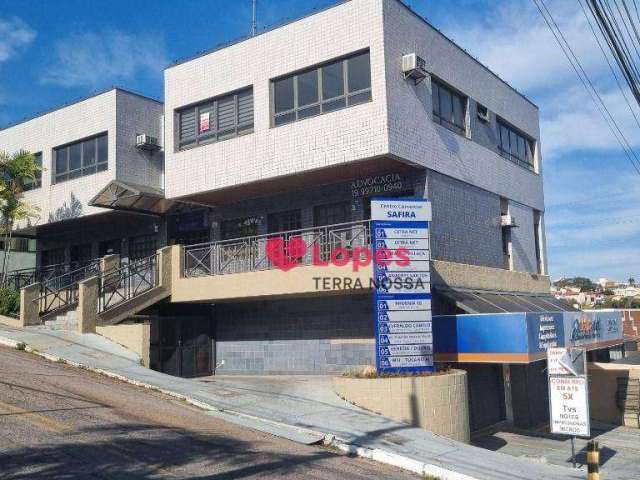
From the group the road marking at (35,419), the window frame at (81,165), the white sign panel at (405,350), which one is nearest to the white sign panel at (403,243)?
the white sign panel at (405,350)

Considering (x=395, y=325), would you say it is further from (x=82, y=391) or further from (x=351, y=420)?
(x=82, y=391)

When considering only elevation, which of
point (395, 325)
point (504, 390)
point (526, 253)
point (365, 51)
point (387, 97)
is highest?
point (365, 51)

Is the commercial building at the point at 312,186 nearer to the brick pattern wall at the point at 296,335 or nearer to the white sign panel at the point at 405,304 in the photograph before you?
the brick pattern wall at the point at 296,335

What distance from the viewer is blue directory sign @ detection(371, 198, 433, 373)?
48.9 ft

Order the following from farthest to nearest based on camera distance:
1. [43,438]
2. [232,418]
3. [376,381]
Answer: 1. [376,381]
2. [232,418]
3. [43,438]

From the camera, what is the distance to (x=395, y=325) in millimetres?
15062

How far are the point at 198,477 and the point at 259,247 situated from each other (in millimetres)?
12653

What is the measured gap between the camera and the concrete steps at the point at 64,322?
20.0 metres

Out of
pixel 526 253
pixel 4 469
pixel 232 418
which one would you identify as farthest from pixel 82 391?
pixel 526 253

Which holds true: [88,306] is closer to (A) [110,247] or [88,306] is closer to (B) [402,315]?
(A) [110,247]

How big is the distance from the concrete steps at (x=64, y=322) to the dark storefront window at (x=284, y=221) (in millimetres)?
6713

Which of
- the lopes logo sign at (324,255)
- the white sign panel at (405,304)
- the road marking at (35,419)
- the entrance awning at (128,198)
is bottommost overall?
the road marking at (35,419)

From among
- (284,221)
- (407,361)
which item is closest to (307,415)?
(407,361)

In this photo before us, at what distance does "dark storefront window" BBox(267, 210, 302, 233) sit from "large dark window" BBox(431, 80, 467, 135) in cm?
529
